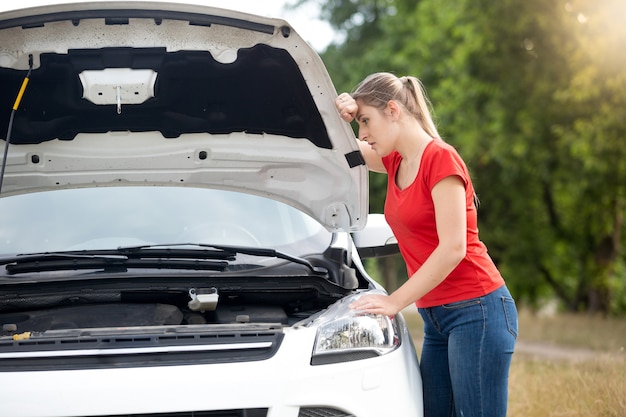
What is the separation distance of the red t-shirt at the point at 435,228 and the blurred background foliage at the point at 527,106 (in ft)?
18.8

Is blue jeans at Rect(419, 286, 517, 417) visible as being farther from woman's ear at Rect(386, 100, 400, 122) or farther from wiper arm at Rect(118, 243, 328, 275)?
woman's ear at Rect(386, 100, 400, 122)

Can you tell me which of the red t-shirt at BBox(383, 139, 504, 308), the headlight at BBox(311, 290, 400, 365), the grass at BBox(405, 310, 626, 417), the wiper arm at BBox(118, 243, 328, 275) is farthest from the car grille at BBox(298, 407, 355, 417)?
the grass at BBox(405, 310, 626, 417)

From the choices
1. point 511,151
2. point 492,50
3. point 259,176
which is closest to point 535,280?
point 511,151

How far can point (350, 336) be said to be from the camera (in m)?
→ 3.21

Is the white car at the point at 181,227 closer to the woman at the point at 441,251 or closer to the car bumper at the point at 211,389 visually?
the car bumper at the point at 211,389

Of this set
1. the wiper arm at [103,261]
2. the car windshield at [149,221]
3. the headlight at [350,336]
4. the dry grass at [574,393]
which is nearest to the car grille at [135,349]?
the headlight at [350,336]

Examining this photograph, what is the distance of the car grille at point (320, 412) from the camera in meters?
2.98

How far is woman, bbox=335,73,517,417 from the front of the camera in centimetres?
326

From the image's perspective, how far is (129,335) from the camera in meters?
3.10

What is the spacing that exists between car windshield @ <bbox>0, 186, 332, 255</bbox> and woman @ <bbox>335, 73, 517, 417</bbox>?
2.53 feet

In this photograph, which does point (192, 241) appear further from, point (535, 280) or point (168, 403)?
point (535, 280)

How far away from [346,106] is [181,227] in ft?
3.50

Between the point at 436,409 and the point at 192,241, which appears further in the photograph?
the point at 192,241

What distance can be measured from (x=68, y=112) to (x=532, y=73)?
38.5 feet
